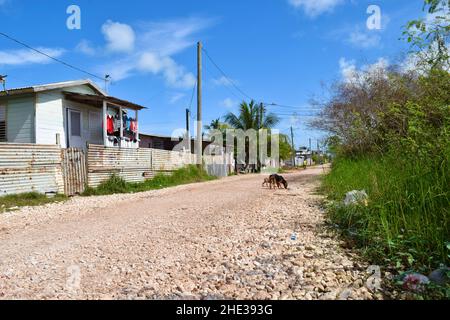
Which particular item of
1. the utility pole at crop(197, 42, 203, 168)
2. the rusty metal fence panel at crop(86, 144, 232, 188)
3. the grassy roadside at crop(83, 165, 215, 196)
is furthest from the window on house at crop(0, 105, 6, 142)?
the utility pole at crop(197, 42, 203, 168)

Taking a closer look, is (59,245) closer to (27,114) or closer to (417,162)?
(417,162)

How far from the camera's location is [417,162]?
3705mm

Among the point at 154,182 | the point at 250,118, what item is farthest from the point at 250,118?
the point at 154,182

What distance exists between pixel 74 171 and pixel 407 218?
1029 cm

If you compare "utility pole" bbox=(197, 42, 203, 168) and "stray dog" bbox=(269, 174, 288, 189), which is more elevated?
"utility pole" bbox=(197, 42, 203, 168)

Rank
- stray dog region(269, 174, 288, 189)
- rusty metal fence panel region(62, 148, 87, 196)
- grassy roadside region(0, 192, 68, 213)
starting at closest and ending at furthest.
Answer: grassy roadside region(0, 192, 68, 213) < rusty metal fence panel region(62, 148, 87, 196) < stray dog region(269, 174, 288, 189)

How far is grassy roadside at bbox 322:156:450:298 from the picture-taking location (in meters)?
2.81

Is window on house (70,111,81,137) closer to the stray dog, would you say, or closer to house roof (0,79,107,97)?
house roof (0,79,107,97)

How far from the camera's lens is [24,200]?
856cm

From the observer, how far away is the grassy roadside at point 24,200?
25.9 feet

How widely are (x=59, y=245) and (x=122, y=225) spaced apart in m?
1.29

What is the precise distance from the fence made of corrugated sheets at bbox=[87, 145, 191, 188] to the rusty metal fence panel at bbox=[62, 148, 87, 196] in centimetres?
25

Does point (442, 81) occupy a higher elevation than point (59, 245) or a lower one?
higher
